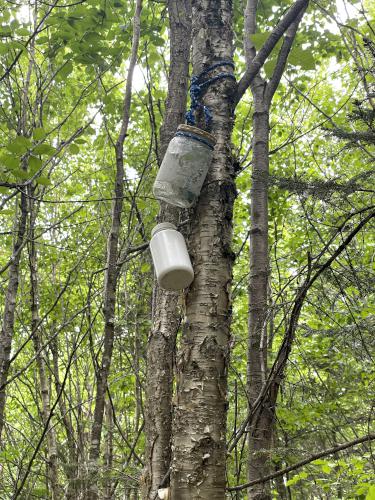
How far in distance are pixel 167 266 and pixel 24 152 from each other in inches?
33.4

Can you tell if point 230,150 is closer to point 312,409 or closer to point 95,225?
point 312,409

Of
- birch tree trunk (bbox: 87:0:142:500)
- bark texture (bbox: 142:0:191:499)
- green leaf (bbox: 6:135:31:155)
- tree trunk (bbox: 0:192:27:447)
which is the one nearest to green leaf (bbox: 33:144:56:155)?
green leaf (bbox: 6:135:31:155)

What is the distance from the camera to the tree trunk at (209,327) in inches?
46.1

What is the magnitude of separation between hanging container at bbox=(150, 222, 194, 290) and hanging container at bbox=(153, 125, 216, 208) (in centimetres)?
11

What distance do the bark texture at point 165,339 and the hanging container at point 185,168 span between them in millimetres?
517

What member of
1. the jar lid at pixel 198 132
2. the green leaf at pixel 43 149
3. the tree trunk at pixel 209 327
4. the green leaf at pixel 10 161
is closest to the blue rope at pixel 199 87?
the tree trunk at pixel 209 327

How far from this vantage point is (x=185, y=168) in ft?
4.44

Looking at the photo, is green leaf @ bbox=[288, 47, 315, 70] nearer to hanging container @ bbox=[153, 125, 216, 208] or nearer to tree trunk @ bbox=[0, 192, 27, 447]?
hanging container @ bbox=[153, 125, 216, 208]

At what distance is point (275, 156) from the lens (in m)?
6.56

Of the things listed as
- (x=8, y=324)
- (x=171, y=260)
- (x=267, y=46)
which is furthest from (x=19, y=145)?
(x=8, y=324)

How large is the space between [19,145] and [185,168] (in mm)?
721

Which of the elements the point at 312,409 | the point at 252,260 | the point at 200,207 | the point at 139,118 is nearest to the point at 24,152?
the point at 200,207

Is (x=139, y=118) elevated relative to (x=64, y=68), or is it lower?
elevated

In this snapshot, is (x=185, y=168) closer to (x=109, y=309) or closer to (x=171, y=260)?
(x=171, y=260)
